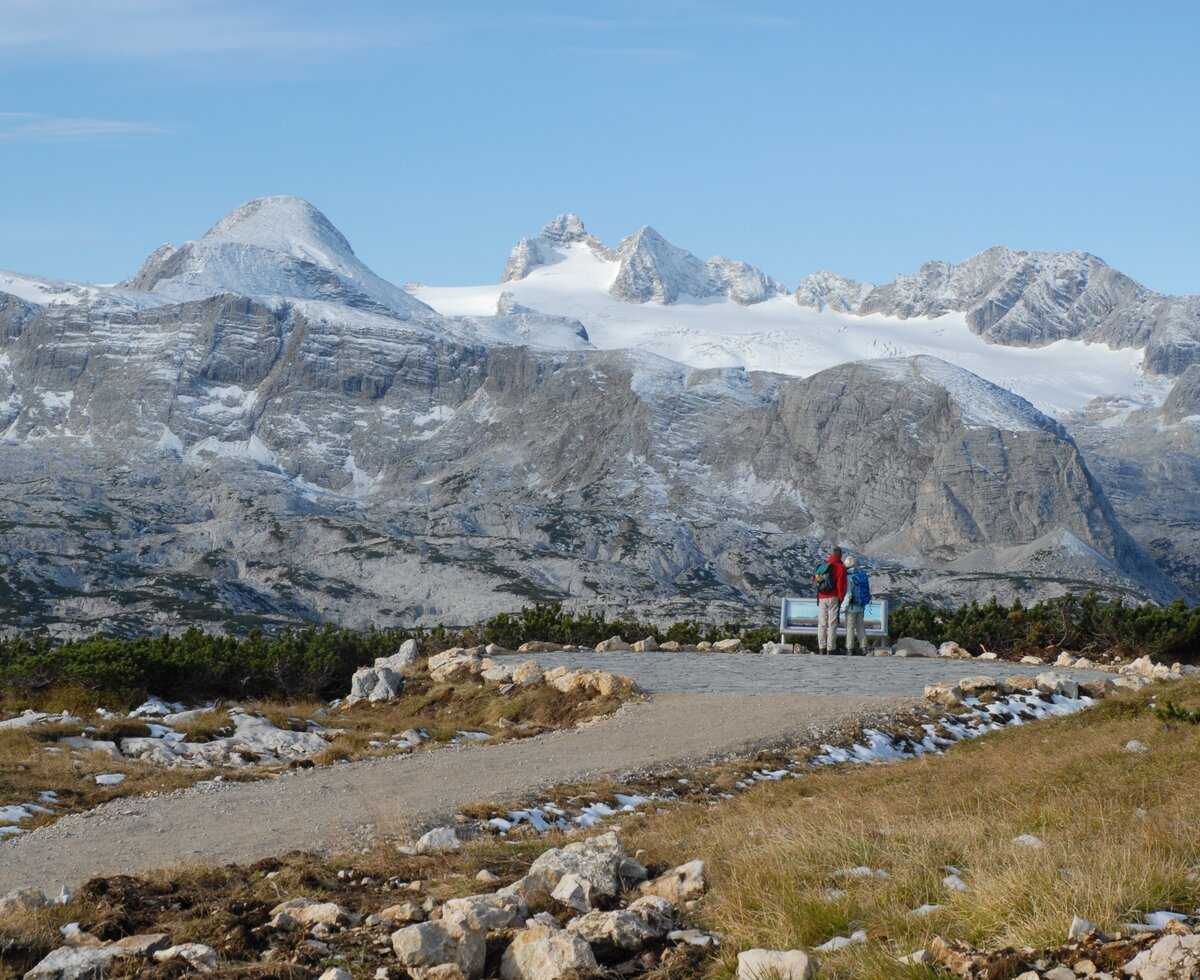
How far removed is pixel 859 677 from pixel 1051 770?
1385 centimetres

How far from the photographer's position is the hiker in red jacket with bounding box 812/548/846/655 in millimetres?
34281

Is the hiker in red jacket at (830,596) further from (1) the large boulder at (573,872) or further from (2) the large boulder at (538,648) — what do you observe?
(1) the large boulder at (573,872)

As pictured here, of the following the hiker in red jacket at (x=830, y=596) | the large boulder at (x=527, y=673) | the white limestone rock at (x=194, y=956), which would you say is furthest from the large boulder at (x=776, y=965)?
the hiker in red jacket at (x=830, y=596)

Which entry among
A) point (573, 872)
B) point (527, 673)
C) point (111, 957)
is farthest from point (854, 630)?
point (111, 957)

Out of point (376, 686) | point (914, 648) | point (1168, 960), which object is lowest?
point (914, 648)

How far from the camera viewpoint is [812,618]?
37719mm

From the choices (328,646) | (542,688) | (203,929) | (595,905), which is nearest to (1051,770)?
(595,905)

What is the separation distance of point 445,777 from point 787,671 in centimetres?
1416

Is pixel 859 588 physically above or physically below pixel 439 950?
below

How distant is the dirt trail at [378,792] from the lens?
1372 cm

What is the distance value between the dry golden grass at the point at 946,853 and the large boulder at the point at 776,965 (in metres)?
0.15

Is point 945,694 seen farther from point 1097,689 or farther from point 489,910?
point 489,910

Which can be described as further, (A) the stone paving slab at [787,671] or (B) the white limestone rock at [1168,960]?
(A) the stone paving slab at [787,671]

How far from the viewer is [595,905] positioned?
32.7ft
